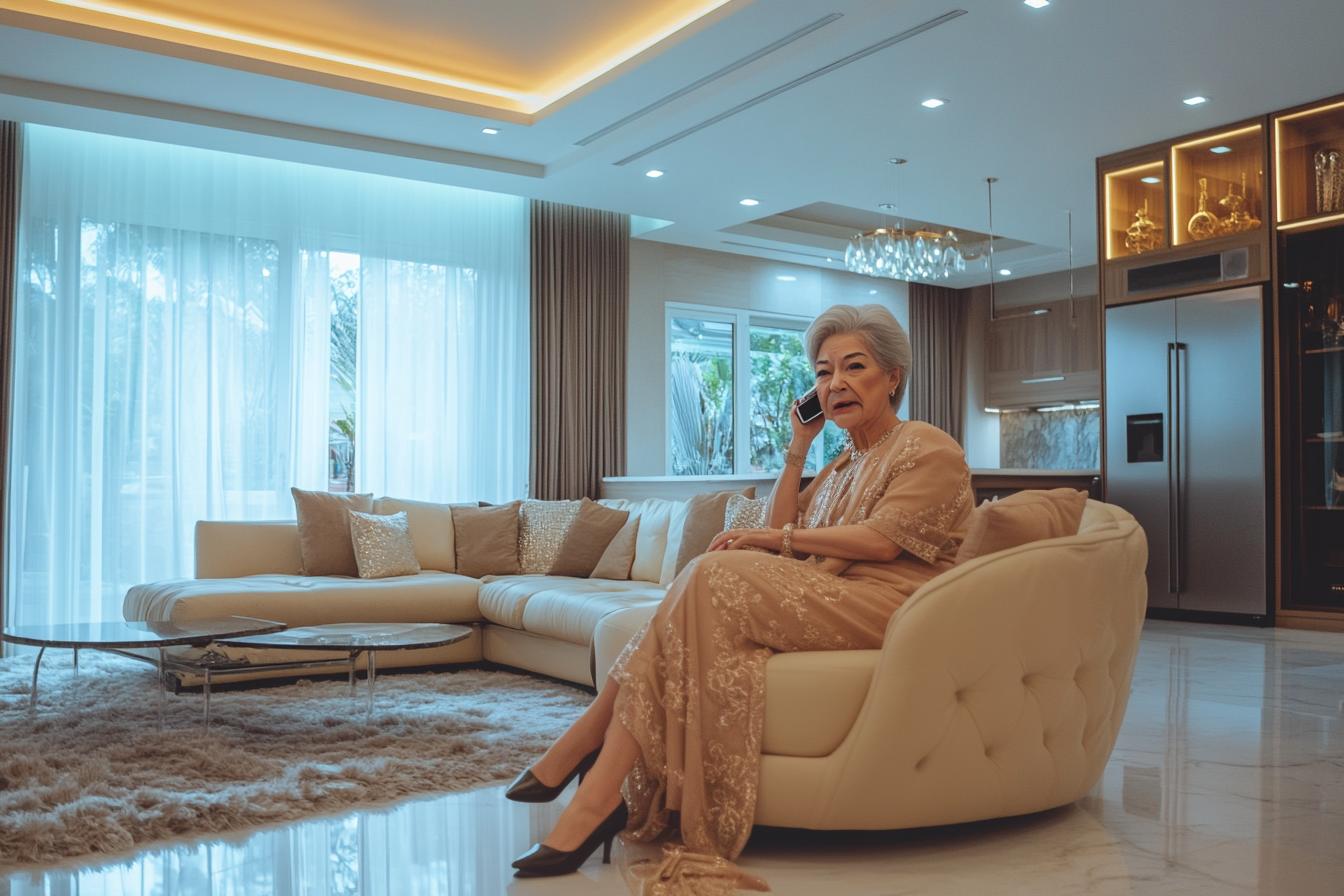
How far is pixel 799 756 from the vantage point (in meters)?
2.17

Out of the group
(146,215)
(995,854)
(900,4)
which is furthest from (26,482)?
(995,854)

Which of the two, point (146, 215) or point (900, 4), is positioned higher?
point (900, 4)

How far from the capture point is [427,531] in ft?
18.9

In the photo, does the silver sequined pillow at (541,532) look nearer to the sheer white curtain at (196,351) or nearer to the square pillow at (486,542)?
the square pillow at (486,542)

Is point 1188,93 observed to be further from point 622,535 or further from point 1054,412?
point 1054,412

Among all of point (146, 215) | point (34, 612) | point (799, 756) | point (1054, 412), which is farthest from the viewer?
point (1054, 412)

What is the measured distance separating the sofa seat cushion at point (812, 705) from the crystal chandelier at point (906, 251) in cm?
476

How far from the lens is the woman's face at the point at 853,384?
2.56 metres

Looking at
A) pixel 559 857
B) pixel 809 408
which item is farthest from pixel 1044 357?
pixel 559 857

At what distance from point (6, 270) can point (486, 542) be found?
282cm

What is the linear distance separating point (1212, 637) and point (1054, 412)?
479 centimetres

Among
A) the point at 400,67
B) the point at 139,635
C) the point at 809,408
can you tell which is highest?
the point at 400,67

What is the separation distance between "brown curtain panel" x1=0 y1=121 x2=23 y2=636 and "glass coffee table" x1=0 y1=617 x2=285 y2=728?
7.03 ft

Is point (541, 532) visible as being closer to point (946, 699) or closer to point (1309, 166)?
point (946, 699)
